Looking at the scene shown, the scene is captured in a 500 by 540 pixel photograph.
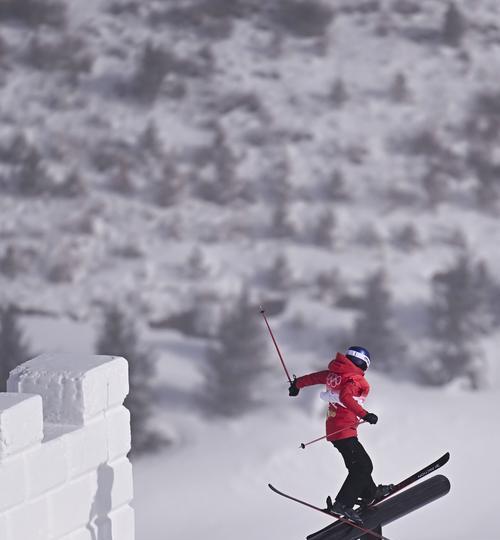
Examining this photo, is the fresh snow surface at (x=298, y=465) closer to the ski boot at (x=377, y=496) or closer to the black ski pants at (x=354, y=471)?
the ski boot at (x=377, y=496)

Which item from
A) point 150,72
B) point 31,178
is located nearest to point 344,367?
point 31,178

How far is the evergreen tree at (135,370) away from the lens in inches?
835

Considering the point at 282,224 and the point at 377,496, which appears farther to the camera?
the point at 282,224

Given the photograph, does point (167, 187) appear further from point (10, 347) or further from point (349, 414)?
point (349, 414)

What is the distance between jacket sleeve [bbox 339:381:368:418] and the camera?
6.89 m

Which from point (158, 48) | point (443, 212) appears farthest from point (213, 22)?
point (443, 212)

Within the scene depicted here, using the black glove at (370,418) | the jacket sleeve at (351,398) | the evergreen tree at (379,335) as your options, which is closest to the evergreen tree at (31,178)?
the evergreen tree at (379,335)

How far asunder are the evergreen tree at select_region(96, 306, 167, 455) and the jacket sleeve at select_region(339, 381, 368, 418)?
1430cm

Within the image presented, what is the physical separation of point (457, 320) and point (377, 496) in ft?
56.9

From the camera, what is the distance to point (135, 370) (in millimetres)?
22703

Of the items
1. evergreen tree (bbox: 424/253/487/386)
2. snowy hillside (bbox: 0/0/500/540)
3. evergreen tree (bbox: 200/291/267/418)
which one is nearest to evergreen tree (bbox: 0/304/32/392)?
snowy hillside (bbox: 0/0/500/540)

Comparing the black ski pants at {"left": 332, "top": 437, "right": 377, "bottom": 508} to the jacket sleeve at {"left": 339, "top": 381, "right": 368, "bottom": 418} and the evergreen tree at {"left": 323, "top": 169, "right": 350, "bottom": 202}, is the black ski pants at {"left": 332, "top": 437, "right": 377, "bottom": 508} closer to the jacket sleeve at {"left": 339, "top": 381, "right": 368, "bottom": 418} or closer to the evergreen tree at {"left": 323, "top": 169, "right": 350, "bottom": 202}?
the jacket sleeve at {"left": 339, "top": 381, "right": 368, "bottom": 418}

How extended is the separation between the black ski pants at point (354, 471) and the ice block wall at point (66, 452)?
1.60 meters

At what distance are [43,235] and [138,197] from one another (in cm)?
246
